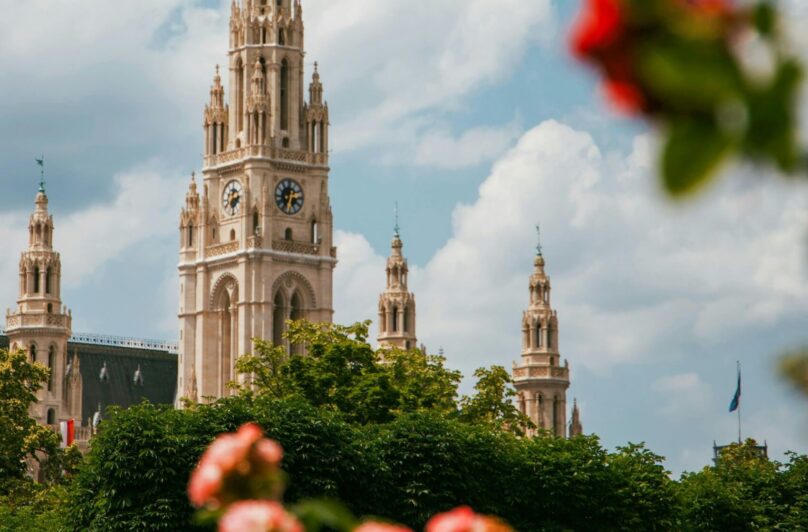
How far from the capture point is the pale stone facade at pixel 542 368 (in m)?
177

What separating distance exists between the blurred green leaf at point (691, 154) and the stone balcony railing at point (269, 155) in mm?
146080

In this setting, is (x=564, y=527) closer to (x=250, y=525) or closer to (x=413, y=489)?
(x=413, y=489)

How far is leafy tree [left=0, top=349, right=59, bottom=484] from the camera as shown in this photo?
8319 centimetres

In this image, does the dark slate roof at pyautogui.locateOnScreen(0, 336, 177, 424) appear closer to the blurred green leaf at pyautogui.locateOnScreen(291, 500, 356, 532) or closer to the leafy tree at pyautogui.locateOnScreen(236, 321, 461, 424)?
the leafy tree at pyautogui.locateOnScreen(236, 321, 461, 424)

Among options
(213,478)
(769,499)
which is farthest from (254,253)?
(213,478)

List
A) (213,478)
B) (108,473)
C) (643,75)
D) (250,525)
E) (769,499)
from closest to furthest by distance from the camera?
(643,75)
(250,525)
(213,478)
(108,473)
(769,499)

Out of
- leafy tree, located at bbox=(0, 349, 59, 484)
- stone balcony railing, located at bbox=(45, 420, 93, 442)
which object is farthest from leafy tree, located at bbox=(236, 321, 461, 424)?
stone balcony railing, located at bbox=(45, 420, 93, 442)

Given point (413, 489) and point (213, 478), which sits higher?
point (413, 489)

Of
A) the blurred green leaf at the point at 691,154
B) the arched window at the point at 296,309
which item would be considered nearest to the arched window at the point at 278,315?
the arched window at the point at 296,309

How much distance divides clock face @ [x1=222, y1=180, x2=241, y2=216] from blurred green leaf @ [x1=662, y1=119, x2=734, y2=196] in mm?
147034

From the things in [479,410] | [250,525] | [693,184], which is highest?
[479,410]

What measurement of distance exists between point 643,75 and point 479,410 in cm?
7791

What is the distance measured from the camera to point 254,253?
146875 millimetres

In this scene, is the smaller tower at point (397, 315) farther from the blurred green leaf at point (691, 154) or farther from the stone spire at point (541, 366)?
the blurred green leaf at point (691, 154)
